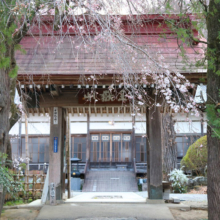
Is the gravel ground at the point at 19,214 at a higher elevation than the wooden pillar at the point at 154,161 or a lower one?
lower

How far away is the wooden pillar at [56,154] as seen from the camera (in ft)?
26.6

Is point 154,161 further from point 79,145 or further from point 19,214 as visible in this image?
point 79,145

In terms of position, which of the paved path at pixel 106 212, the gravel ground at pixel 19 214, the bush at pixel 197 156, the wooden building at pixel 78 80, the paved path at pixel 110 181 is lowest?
the paved path at pixel 110 181

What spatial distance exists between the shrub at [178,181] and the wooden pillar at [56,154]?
669cm

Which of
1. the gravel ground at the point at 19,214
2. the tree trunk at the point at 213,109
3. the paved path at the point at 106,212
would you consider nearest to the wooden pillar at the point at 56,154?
the paved path at the point at 106,212

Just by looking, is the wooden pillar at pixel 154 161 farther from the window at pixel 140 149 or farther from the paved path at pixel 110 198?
the window at pixel 140 149

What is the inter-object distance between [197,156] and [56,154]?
8.39 metres

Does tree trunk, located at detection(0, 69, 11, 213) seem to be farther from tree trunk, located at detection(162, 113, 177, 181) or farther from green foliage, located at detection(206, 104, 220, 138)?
tree trunk, located at detection(162, 113, 177, 181)

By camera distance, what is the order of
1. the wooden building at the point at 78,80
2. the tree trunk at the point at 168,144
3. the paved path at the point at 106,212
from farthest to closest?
1. the tree trunk at the point at 168,144
2. the wooden building at the point at 78,80
3. the paved path at the point at 106,212

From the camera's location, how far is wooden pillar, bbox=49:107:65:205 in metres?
8.12

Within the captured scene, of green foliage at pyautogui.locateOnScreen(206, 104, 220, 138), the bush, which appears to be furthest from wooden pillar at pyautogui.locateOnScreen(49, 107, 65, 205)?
the bush

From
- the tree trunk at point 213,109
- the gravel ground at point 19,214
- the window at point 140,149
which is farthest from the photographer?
the window at point 140,149

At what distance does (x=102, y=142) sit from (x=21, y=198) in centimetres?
851

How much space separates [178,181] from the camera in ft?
43.6
